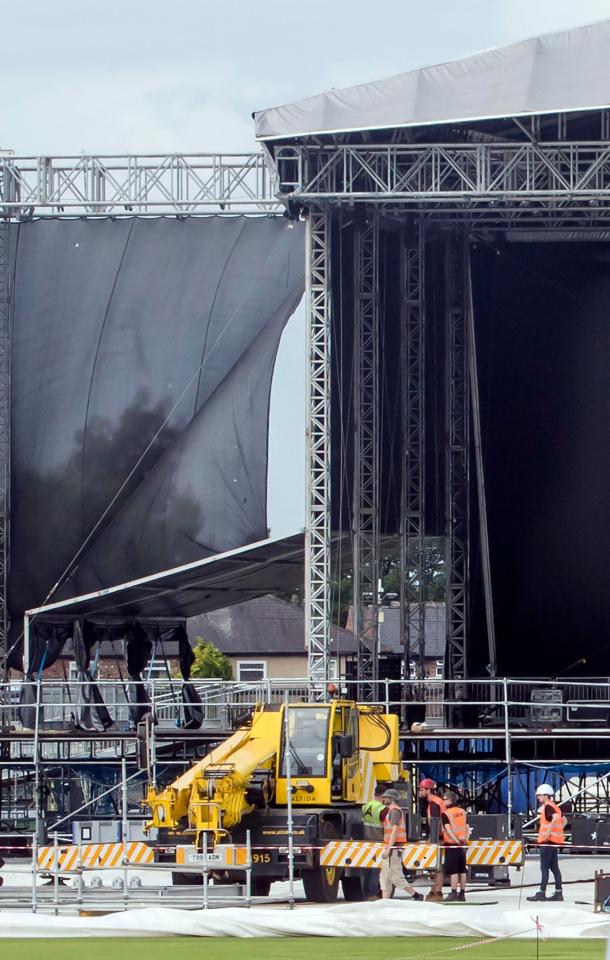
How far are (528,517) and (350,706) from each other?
1522 centimetres

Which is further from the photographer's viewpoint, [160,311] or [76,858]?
[160,311]

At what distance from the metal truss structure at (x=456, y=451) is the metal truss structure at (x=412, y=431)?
0.62 meters

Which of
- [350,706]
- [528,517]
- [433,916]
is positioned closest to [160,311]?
[528,517]

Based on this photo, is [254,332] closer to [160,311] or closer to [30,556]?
[160,311]

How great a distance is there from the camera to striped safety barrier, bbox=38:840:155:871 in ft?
60.7

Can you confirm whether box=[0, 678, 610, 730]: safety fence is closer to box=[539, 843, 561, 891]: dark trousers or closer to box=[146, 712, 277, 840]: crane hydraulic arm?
box=[146, 712, 277, 840]: crane hydraulic arm

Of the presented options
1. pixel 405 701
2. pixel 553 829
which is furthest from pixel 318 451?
pixel 553 829

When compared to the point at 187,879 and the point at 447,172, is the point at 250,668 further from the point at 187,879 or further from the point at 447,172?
the point at 187,879

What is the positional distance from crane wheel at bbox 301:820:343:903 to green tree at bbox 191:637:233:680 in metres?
33.1

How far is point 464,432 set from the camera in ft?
111

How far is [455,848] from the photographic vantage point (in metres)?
18.8

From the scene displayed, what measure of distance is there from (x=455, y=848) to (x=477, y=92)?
13.0 meters

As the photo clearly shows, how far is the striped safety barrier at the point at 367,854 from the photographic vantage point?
18406 millimetres

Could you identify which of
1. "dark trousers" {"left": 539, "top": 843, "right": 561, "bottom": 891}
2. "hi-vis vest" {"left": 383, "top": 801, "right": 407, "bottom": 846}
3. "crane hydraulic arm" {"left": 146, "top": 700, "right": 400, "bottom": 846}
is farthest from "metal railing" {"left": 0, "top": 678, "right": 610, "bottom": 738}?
"hi-vis vest" {"left": 383, "top": 801, "right": 407, "bottom": 846}
